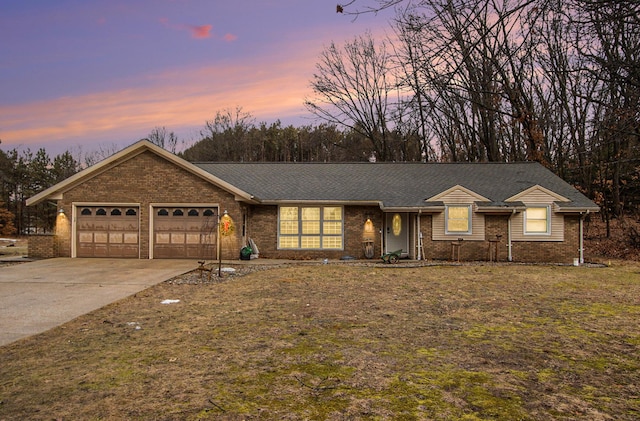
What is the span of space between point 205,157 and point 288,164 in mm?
25468

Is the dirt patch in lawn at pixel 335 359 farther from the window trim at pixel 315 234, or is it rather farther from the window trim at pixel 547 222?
the window trim at pixel 315 234

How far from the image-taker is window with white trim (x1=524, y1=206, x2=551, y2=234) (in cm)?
1831

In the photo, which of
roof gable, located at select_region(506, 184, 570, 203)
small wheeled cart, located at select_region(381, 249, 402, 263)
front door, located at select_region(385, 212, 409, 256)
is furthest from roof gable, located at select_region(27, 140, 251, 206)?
roof gable, located at select_region(506, 184, 570, 203)

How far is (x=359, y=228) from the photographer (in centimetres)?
1905

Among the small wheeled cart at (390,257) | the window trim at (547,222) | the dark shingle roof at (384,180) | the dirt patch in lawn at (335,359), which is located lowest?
the dirt patch in lawn at (335,359)

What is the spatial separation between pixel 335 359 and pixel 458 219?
46.7 feet

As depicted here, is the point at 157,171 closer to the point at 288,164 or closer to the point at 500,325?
the point at 288,164

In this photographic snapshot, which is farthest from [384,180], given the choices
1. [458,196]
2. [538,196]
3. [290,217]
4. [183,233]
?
[183,233]

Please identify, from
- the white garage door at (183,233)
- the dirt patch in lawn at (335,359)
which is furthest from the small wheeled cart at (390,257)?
the white garage door at (183,233)

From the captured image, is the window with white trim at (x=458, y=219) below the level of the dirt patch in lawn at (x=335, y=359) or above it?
above

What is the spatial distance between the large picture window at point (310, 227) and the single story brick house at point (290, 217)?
0.15 ft

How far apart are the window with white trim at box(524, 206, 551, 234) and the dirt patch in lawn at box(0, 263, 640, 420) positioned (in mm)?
8207

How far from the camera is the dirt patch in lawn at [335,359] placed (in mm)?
3973

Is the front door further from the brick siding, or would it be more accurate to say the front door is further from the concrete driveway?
the brick siding
